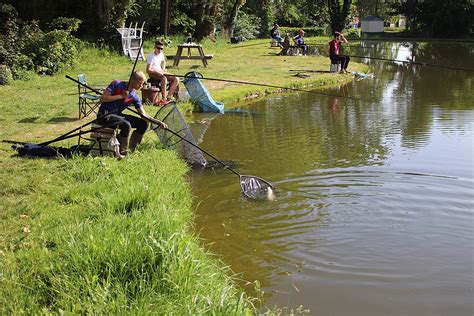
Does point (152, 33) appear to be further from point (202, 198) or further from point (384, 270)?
point (384, 270)

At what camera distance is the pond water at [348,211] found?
4.86 metres

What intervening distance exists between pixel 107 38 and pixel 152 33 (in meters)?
8.18

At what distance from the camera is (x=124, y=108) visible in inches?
312

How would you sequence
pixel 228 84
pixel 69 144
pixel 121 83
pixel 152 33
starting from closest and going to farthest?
pixel 121 83, pixel 69 144, pixel 228 84, pixel 152 33

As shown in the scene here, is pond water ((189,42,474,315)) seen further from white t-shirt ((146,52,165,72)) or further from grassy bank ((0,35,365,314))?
white t-shirt ((146,52,165,72))

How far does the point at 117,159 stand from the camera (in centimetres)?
755

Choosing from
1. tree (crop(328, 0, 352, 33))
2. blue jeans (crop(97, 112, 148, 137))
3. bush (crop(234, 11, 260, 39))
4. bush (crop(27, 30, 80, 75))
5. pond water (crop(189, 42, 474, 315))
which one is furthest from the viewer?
tree (crop(328, 0, 352, 33))

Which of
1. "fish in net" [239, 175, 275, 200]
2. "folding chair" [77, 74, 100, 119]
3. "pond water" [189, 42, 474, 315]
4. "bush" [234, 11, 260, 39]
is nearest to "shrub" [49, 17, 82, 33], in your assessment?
"folding chair" [77, 74, 100, 119]

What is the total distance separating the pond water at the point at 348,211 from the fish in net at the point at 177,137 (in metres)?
0.45

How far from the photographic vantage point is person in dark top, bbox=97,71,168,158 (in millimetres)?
7641

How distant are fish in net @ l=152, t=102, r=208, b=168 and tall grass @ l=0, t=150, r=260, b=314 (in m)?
2.33

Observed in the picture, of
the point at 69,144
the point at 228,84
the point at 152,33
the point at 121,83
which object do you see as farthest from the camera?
the point at 152,33

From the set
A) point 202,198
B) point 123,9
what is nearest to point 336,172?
point 202,198

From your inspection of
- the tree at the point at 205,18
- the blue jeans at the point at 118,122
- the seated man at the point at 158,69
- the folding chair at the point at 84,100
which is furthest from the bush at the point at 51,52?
the tree at the point at 205,18
